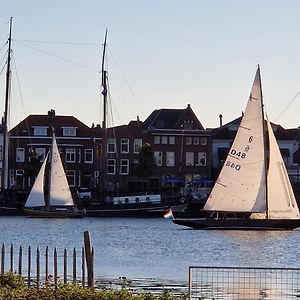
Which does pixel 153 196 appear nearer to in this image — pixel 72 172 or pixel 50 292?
pixel 72 172

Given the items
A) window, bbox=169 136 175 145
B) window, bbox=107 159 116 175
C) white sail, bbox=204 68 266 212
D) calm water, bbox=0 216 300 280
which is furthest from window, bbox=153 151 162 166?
white sail, bbox=204 68 266 212

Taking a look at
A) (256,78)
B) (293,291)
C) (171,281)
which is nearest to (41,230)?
(256,78)

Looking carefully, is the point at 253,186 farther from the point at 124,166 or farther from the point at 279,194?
the point at 124,166

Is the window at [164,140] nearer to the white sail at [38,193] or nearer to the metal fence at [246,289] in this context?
the white sail at [38,193]

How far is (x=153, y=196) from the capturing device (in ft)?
479

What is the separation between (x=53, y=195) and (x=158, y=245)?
5368 centimetres

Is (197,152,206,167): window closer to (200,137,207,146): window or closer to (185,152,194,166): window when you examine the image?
(185,152,194,166): window

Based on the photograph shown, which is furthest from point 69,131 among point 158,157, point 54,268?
point 54,268

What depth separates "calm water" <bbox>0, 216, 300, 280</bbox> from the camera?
6011cm

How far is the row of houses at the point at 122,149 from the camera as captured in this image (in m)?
160

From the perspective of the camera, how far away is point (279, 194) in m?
100

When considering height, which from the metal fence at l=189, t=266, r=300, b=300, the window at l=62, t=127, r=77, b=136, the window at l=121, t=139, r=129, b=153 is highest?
the window at l=62, t=127, r=77, b=136

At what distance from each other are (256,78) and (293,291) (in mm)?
65324

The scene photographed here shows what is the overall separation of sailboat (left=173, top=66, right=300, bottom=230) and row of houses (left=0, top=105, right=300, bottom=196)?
57.1 meters
